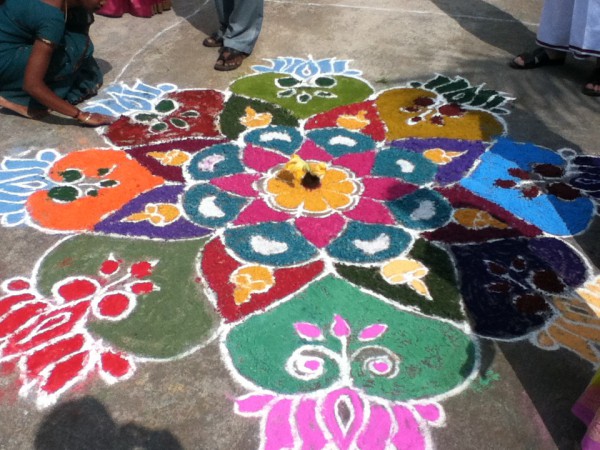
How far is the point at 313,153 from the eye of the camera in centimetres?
322

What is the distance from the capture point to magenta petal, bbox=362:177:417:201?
2887 millimetres

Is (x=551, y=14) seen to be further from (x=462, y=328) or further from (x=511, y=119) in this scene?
(x=462, y=328)

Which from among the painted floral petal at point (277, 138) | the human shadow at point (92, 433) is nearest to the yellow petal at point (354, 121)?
the painted floral petal at point (277, 138)

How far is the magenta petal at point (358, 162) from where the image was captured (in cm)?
307

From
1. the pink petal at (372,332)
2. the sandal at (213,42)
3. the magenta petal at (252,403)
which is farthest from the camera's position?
the sandal at (213,42)

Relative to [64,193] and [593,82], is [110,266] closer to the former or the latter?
[64,193]

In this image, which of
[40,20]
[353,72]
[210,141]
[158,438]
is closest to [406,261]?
[158,438]

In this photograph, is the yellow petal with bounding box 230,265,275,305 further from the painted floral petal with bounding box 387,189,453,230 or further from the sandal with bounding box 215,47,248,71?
the sandal with bounding box 215,47,248,71

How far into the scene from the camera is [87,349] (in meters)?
2.10

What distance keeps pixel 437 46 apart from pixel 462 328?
2959 millimetres

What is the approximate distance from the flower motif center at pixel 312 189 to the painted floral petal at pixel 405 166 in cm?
20

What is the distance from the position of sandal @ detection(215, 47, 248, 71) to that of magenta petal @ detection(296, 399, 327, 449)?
9.47ft

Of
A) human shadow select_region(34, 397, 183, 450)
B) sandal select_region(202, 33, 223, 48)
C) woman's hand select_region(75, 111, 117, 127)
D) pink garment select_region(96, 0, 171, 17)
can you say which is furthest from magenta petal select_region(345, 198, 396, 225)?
pink garment select_region(96, 0, 171, 17)

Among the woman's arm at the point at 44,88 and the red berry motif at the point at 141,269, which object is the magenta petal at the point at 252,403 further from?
the woman's arm at the point at 44,88
